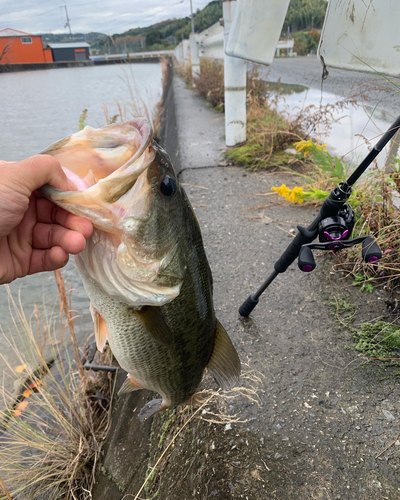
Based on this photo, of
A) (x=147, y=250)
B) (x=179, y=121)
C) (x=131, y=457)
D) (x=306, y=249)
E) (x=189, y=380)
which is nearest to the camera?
(x=147, y=250)

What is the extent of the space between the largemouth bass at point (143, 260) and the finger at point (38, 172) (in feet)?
A: 0.12

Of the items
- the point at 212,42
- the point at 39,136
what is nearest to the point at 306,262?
the point at 39,136

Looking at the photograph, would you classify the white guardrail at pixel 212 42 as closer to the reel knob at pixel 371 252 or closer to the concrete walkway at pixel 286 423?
the concrete walkway at pixel 286 423

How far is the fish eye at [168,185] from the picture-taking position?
125 centimetres

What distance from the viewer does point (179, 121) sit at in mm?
8352

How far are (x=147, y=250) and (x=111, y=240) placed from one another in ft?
0.44

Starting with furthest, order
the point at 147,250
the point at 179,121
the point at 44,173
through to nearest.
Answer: the point at 179,121 < the point at 147,250 < the point at 44,173

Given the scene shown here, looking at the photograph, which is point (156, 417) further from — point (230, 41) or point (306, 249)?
point (230, 41)

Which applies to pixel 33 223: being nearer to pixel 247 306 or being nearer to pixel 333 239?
pixel 333 239

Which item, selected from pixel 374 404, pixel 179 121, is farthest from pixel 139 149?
pixel 179 121

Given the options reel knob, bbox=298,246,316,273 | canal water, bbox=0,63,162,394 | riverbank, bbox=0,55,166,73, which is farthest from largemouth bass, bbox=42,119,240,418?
riverbank, bbox=0,55,166,73

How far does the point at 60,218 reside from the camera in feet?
4.22

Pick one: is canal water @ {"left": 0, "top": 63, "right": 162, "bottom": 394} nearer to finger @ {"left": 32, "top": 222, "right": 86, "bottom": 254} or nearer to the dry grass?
the dry grass

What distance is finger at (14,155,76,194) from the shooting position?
1.04 m
